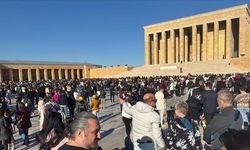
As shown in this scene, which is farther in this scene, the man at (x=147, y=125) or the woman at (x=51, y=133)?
the man at (x=147, y=125)

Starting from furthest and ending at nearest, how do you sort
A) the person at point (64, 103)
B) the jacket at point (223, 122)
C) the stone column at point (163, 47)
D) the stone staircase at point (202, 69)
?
the stone column at point (163, 47)
the stone staircase at point (202, 69)
the person at point (64, 103)
the jacket at point (223, 122)

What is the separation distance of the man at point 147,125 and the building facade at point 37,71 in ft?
215

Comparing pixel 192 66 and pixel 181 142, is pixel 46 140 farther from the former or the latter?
pixel 192 66

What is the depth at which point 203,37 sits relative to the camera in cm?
4809

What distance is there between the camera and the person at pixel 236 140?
135 centimetres

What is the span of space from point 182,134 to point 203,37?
49096mm

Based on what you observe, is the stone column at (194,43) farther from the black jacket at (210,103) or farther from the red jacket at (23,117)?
the red jacket at (23,117)

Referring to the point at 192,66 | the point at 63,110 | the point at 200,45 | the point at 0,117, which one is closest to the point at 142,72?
the point at 192,66

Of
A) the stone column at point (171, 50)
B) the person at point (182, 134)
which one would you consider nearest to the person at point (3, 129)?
the person at point (182, 134)

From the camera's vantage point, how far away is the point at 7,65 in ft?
203

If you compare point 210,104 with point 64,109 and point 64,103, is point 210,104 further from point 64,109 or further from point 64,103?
point 64,109

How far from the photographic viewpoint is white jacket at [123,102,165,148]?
3268 millimetres

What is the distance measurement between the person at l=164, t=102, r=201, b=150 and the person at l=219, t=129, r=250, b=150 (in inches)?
61.3

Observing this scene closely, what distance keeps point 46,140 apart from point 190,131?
2048mm
